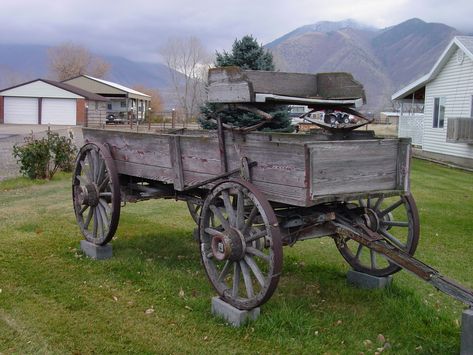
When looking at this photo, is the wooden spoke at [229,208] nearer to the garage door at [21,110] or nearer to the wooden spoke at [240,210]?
the wooden spoke at [240,210]

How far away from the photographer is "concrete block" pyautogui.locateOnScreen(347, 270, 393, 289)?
18.4 ft

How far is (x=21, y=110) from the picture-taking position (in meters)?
52.8

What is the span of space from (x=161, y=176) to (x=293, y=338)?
218 cm

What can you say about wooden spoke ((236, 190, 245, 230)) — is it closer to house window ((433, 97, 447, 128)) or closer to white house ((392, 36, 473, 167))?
white house ((392, 36, 473, 167))

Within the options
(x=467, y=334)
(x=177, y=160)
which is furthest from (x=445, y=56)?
(x=467, y=334)

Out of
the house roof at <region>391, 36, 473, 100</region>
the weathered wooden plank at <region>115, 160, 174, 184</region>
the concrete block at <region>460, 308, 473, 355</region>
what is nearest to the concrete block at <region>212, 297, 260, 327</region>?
the weathered wooden plank at <region>115, 160, 174, 184</region>

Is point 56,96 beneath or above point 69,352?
above

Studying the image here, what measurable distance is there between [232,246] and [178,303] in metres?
0.97

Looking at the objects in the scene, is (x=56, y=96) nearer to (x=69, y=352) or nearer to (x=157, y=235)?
(x=157, y=235)

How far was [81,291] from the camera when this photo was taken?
5.49m

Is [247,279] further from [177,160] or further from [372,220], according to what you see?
[372,220]

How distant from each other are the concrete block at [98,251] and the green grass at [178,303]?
0.10 metres

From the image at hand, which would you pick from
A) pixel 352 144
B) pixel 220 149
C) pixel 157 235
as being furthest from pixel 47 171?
pixel 352 144

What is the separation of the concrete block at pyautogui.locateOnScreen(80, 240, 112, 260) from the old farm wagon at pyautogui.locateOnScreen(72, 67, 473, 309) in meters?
0.70
